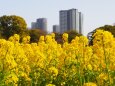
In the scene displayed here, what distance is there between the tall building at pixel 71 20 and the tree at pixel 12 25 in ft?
186

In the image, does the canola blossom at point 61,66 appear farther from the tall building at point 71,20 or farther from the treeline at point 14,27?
the tall building at point 71,20

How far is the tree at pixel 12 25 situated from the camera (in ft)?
118

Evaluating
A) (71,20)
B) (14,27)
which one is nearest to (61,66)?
(14,27)

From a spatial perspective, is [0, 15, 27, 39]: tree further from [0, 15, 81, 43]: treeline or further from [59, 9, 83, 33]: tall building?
[59, 9, 83, 33]: tall building

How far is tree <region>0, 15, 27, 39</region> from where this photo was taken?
35.8 meters

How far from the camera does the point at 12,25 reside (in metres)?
37.2

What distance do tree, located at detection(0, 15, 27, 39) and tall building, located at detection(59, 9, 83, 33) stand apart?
5677 cm

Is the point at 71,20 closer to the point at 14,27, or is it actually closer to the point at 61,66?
the point at 14,27

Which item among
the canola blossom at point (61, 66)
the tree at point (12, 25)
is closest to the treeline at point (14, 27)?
the tree at point (12, 25)

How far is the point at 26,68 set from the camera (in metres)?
7.89

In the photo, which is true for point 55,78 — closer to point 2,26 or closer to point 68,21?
point 2,26

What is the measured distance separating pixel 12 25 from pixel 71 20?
211 feet

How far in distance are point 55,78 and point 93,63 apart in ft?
2.22

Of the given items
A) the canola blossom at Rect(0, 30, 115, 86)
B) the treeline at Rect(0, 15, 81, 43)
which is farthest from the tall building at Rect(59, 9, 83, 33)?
the canola blossom at Rect(0, 30, 115, 86)
